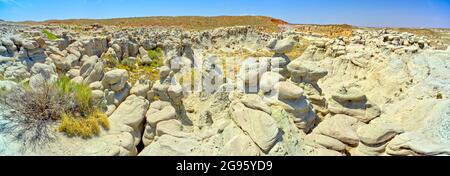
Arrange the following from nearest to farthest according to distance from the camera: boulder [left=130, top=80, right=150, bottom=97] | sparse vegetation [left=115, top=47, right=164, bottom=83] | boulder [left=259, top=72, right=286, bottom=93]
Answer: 1. boulder [left=259, top=72, right=286, bottom=93]
2. boulder [left=130, top=80, right=150, bottom=97]
3. sparse vegetation [left=115, top=47, right=164, bottom=83]

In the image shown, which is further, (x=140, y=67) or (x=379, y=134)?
(x=140, y=67)

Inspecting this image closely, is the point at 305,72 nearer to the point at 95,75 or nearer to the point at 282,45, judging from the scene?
the point at 282,45

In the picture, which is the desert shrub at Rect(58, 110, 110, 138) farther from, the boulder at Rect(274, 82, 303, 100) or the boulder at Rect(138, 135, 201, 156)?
the boulder at Rect(274, 82, 303, 100)

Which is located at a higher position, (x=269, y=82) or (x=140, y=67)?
(x=269, y=82)

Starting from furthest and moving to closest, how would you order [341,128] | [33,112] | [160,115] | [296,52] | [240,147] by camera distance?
[296,52]
[160,115]
[341,128]
[33,112]
[240,147]

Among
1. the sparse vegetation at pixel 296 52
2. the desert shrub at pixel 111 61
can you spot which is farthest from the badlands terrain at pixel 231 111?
the sparse vegetation at pixel 296 52

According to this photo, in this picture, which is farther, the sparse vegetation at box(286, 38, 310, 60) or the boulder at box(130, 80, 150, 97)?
the sparse vegetation at box(286, 38, 310, 60)

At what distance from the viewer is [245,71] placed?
19.6 ft

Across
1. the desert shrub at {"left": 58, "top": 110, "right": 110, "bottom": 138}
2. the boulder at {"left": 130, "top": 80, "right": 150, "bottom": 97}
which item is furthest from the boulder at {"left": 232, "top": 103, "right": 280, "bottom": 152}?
the boulder at {"left": 130, "top": 80, "right": 150, "bottom": 97}

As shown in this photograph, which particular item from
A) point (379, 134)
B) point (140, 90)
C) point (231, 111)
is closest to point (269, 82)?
point (231, 111)

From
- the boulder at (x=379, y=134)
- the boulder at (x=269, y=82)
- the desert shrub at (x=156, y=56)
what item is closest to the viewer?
the boulder at (x=379, y=134)

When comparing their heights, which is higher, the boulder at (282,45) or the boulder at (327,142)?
the boulder at (282,45)

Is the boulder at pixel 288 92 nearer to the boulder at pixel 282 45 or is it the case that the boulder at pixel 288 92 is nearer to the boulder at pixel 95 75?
the boulder at pixel 282 45
